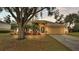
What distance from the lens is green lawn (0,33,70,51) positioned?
8547mm

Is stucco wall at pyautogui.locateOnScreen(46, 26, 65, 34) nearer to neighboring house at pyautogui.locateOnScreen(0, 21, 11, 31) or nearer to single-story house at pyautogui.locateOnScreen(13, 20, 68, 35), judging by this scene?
single-story house at pyautogui.locateOnScreen(13, 20, 68, 35)

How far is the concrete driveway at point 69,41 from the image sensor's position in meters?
8.52

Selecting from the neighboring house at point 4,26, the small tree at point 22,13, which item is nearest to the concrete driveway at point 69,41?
the small tree at point 22,13

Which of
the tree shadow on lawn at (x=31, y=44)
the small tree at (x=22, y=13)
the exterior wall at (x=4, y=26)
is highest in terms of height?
the small tree at (x=22, y=13)

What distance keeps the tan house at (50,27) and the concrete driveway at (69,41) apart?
10 centimetres

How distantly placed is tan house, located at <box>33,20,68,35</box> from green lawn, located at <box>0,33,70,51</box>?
0.48 ft

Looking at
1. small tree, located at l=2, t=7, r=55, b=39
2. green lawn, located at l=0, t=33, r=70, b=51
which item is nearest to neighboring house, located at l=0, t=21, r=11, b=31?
green lawn, located at l=0, t=33, r=70, b=51

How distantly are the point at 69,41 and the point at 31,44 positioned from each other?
79 cm

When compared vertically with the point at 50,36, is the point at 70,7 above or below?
above

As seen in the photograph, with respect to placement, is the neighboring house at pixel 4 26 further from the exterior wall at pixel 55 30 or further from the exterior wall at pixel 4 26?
the exterior wall at pixel 55 30
